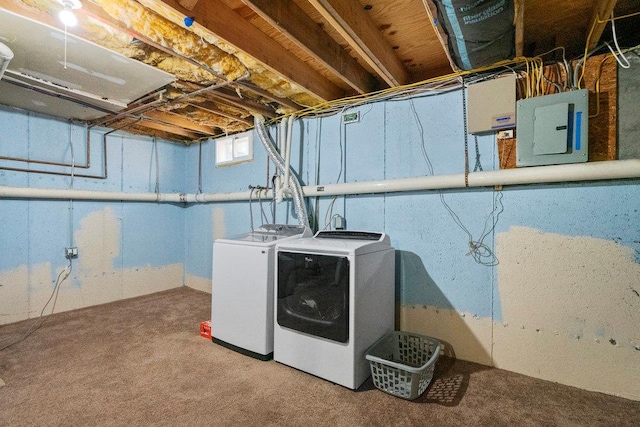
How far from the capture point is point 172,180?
4148mm

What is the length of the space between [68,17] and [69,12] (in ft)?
0.12

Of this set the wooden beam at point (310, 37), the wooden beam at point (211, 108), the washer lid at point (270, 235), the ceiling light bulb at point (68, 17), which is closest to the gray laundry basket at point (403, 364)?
the washer lid at point (270, 235)

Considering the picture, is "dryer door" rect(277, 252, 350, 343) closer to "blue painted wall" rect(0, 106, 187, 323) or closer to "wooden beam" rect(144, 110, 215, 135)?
"wooden beam" rect(144, 110, 215, 135)

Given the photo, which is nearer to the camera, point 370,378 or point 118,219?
point 370,378

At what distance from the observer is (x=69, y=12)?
149 cm

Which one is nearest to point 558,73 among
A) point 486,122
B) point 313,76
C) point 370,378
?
point 486,122

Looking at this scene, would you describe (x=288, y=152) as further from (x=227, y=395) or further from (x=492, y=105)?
(x=227, y=395)

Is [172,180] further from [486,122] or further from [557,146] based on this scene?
[557,146]

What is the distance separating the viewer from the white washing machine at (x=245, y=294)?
214 cm

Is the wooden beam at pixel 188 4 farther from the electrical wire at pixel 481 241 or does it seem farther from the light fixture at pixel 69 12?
the electrical wire at pixel 481 241

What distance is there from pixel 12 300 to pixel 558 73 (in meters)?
5.02

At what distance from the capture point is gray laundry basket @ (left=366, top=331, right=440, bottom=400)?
166 cm

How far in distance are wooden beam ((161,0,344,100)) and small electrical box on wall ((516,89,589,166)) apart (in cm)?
155

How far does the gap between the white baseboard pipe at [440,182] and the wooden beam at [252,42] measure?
93 centimetres
